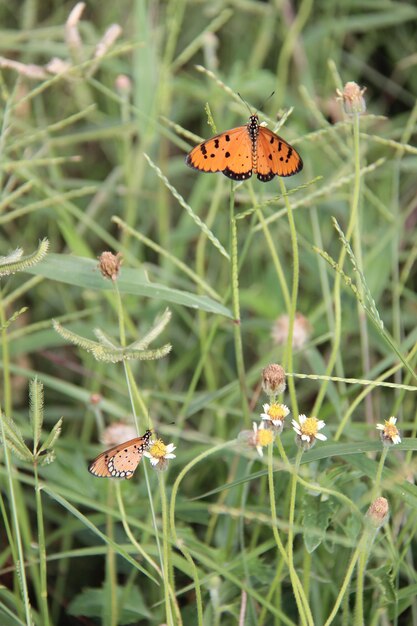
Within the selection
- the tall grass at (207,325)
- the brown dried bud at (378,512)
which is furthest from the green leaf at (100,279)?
the brown dried bud at (378,512)

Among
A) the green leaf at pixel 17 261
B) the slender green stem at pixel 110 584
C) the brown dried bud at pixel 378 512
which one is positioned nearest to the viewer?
the brown dried bud at pixel 378 512

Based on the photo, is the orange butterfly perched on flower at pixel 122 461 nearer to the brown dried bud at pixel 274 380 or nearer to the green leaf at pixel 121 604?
the brown dried bud at pixel 274 380

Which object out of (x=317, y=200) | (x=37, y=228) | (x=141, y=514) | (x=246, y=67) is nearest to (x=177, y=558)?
(x=141, y=514)

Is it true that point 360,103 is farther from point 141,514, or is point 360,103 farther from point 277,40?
point 277,40

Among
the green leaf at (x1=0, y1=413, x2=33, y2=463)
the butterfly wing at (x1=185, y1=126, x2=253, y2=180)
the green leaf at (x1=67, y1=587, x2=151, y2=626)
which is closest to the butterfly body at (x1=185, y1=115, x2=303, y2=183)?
the butterfly wing at (x1=185, y1=126, x2=253, y2=180)

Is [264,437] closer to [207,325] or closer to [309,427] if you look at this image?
[309,427]

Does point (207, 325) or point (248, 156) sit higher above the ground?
point (248, 156)

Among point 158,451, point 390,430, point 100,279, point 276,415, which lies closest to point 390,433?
point 390,430
